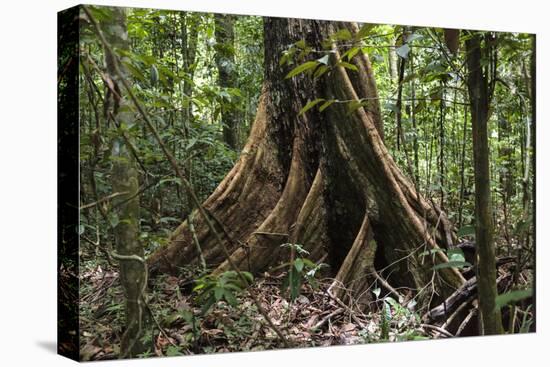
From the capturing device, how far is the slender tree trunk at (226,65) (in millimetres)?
4801

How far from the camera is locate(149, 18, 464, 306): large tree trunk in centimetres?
499

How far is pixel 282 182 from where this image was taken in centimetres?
521

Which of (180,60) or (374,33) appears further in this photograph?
(374,33)

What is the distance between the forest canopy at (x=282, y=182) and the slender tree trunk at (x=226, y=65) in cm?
1

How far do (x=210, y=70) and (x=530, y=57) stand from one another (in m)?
2.42

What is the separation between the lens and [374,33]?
514cm

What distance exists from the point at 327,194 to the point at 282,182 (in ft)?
1.05

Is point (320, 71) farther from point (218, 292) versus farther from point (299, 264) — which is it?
point (218, 292)

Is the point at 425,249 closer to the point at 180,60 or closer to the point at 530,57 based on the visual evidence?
the point at 530,57

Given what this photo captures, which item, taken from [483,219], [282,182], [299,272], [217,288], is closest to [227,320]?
[217,288]

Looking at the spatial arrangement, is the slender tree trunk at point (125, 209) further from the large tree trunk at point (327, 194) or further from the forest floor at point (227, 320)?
the large tree trunk at point (327, 194)

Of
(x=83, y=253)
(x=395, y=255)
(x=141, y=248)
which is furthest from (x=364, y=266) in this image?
(x=83, y=253)

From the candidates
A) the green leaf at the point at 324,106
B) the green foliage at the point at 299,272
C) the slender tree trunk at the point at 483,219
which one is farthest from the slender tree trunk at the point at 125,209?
the slender tree trunk at the point at 483,219

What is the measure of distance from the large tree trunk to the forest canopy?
0.01 m
